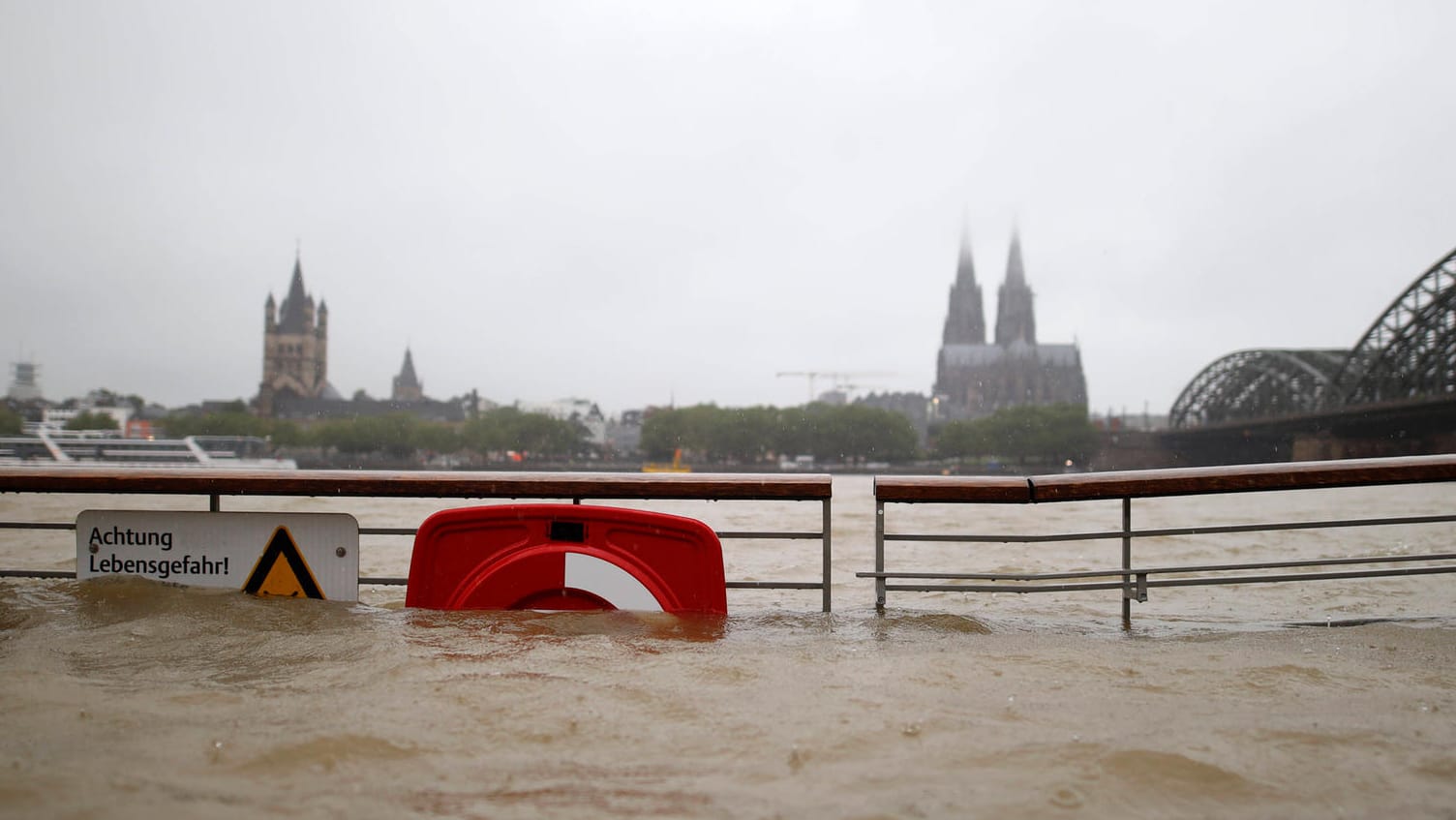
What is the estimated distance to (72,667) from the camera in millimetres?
3137

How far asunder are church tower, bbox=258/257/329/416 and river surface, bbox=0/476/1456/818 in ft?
366

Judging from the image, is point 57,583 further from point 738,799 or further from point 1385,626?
point 1385,626

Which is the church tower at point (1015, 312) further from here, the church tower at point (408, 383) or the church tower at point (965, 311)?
the church tower at point (408, 383)

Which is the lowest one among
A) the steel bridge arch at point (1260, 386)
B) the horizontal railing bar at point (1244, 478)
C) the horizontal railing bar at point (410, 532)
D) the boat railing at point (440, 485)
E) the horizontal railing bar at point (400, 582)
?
the horizontal railing bar at point (400, 582)

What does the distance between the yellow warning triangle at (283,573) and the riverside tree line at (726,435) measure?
4605 cm

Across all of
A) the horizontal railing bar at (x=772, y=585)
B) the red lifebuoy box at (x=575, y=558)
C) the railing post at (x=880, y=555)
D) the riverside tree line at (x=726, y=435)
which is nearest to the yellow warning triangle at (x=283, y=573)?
the red lifebuoy box at (x=575, y=558)

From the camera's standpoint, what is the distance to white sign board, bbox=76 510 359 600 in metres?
3.99

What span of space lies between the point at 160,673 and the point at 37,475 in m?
1.58

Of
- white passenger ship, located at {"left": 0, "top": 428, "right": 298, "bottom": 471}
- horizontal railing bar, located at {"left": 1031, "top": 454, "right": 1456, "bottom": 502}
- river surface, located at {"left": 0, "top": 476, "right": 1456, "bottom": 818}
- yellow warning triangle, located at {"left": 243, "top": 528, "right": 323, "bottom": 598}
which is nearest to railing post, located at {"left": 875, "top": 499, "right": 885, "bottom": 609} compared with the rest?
river surface, located at {"left": 0, "top": 476, "right": 1456, "bottom": 818}

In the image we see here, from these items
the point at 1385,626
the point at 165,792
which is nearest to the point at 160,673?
the point at 165,792

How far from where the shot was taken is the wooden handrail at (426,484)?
371cm

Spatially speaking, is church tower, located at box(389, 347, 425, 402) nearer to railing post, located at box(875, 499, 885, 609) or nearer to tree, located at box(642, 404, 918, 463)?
tree, located at box(642, 404, 918, 463)

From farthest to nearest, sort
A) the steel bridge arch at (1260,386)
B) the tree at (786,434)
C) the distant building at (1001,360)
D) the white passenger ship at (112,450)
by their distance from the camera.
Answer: the distant building at (1001,360) → the steel bridge arch at (1260,386) → the tree at (786,434) → the white passenger ship at (112,450)

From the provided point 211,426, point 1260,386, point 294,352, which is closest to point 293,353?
point 294,352
